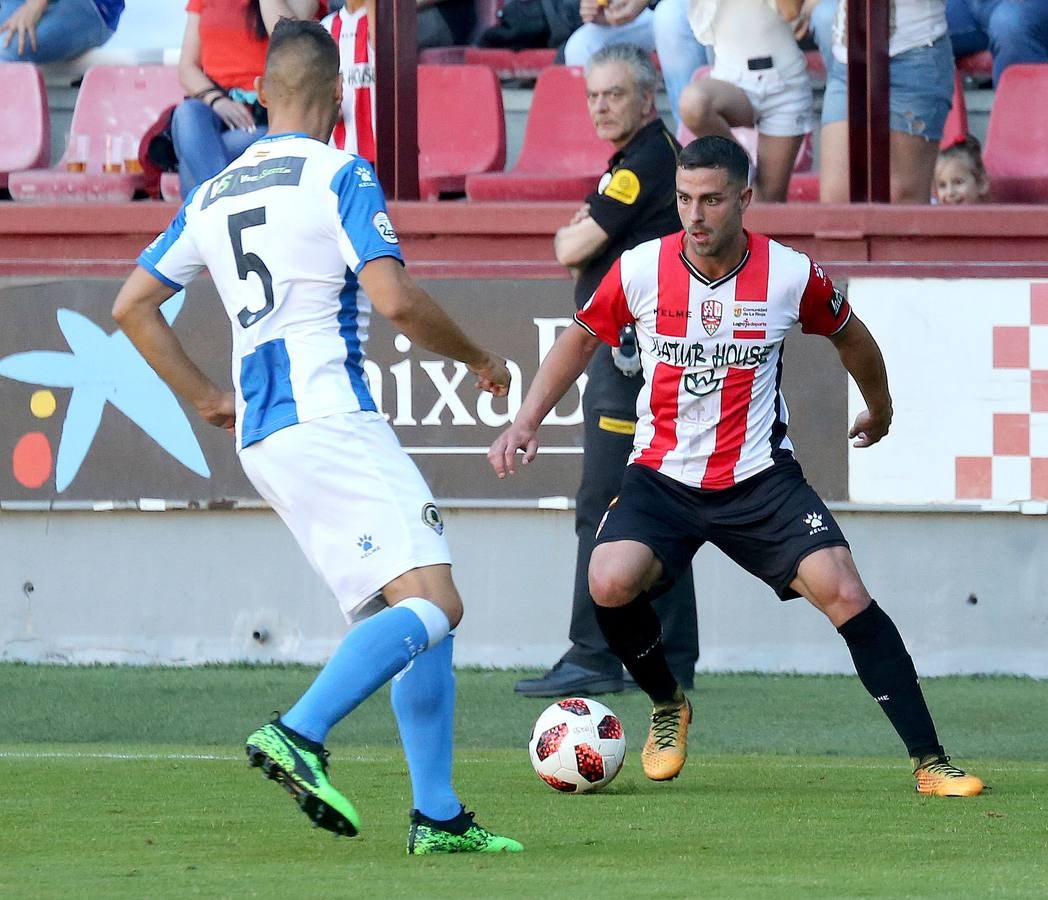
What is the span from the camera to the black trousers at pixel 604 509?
7555 millimetres

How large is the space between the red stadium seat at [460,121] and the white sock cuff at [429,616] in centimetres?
592

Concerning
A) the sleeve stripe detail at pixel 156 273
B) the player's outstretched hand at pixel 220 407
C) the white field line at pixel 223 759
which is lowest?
the white field line at pixel 223 759

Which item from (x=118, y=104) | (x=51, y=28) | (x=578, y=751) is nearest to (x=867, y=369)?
(x=578, y=751)

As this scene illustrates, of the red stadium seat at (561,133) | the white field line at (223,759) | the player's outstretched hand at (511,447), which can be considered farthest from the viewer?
the red stadium seat at (561,133)

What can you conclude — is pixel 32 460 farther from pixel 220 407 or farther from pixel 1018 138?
pixel 1018 138

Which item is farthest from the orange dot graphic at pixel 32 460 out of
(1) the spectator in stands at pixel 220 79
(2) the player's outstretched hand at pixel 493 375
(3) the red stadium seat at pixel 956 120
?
(2) the player's outstretched hand at pixel 493 375

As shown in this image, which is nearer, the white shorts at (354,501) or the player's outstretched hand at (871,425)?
the white shorts at (354,501)

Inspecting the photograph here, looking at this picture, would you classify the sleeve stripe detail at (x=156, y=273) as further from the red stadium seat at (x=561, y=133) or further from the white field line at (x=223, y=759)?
the red stadium seat at (x=561, y=133)

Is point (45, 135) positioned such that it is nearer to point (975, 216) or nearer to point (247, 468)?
point (975, 216)

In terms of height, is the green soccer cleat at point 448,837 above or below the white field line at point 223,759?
above

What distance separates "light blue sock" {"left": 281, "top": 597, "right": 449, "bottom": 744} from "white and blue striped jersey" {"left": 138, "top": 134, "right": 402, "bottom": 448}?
52 centimetres

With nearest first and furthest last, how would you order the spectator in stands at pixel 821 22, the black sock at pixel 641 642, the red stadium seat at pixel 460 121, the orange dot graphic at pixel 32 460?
the black sock at pixel 641 642 < the orange dot graphic at pixel 32 460 < the spectator in stands at pixel 821 22 < the red stadium seat at pixel 460 121

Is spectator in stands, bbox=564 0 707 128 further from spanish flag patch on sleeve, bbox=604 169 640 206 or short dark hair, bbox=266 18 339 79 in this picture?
short dark hair, bbox=266 18 339 79

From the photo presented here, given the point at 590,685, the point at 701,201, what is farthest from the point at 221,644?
the point at 701,201
